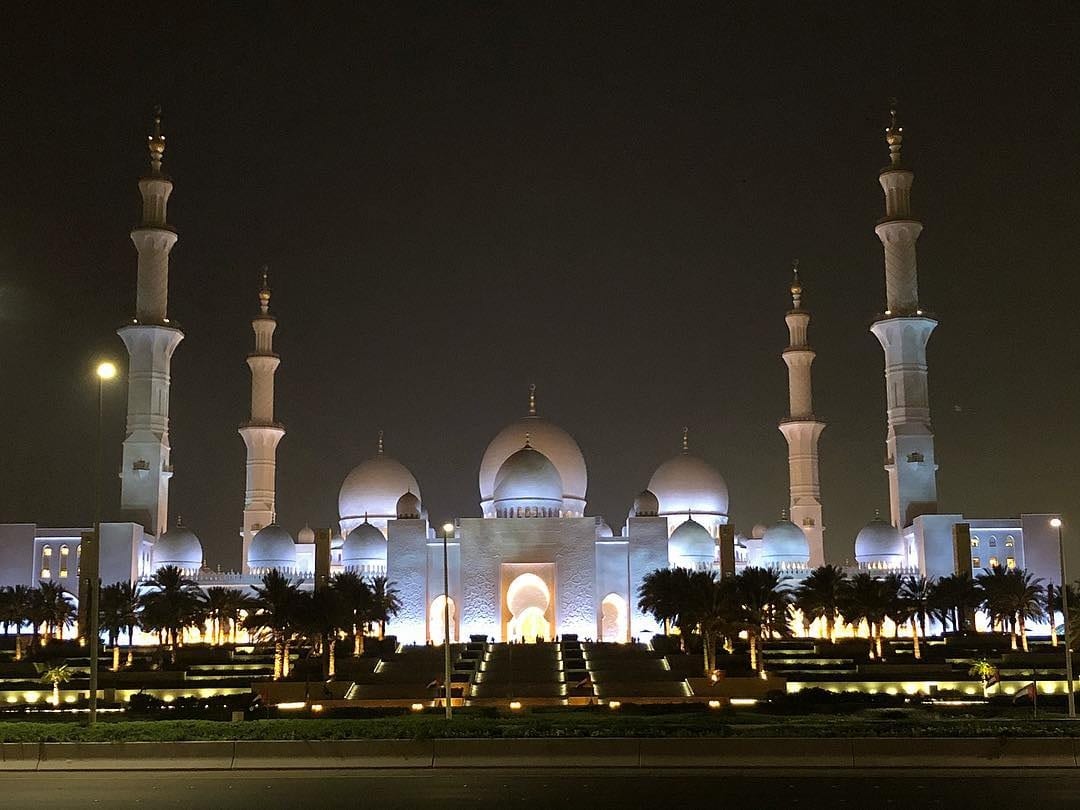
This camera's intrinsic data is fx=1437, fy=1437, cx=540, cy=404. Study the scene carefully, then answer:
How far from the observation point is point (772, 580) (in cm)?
4781

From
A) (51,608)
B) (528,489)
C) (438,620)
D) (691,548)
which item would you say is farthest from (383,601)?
(691,548)

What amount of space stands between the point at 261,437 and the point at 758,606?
29.8m

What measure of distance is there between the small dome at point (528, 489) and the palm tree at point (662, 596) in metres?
5.79

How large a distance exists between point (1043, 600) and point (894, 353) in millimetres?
14773

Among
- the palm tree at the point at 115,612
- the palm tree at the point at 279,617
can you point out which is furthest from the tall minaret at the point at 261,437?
the palm tree at the point at 279,617

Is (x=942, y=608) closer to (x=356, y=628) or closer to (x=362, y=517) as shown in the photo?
(x=356, y=628)

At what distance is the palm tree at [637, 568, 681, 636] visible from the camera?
48812 millimetres

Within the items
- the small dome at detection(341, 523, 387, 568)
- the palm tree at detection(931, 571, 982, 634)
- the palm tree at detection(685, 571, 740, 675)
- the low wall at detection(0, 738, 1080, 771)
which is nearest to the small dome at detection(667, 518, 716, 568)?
the palm tree at detection(931, 571, 982, 634)

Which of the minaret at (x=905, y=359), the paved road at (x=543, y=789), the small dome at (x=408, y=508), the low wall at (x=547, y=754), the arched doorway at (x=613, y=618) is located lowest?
the paved road at (x=543, y=789)

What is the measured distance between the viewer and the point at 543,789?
792 inches

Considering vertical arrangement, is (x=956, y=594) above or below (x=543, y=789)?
above

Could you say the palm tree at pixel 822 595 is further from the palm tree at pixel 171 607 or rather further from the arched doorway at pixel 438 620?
the palm tree at pixel 171 607

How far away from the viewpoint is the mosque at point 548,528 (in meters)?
58.0

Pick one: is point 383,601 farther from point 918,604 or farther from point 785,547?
point 918,604
